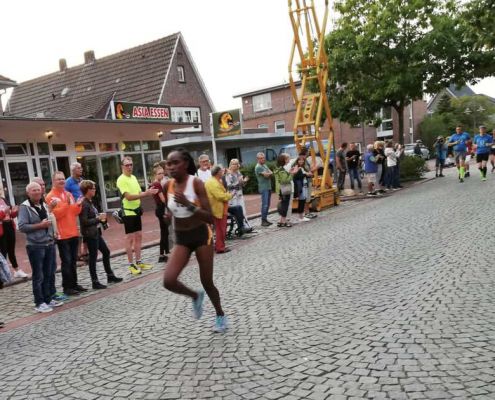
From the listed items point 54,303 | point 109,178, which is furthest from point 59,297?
point 109,178

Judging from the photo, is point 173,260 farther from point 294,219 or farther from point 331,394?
point 294,219

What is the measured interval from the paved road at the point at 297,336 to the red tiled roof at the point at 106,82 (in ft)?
72.4

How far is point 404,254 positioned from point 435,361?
359 centimetres

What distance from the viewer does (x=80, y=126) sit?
15.7 metres

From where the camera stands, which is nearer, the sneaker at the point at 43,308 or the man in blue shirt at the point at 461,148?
the sneaker at the point at 43,308

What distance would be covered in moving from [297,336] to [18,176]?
48.5 ft

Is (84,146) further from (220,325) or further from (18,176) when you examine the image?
(220,325)

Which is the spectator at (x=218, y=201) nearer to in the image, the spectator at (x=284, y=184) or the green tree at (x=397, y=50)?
the spectator at (x=284, y=184)

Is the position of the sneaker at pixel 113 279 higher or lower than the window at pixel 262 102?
lower

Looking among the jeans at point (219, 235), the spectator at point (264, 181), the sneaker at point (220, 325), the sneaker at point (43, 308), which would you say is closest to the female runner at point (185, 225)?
the sneaker at point (220, 325)

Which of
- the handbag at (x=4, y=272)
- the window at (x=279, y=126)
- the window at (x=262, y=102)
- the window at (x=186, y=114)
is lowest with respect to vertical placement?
the handbag at (x=4, y=272)

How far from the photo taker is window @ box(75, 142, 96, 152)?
17989 mm

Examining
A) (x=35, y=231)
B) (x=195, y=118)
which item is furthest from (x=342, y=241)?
(x=195, y=118)

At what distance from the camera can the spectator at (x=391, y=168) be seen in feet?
52.6
